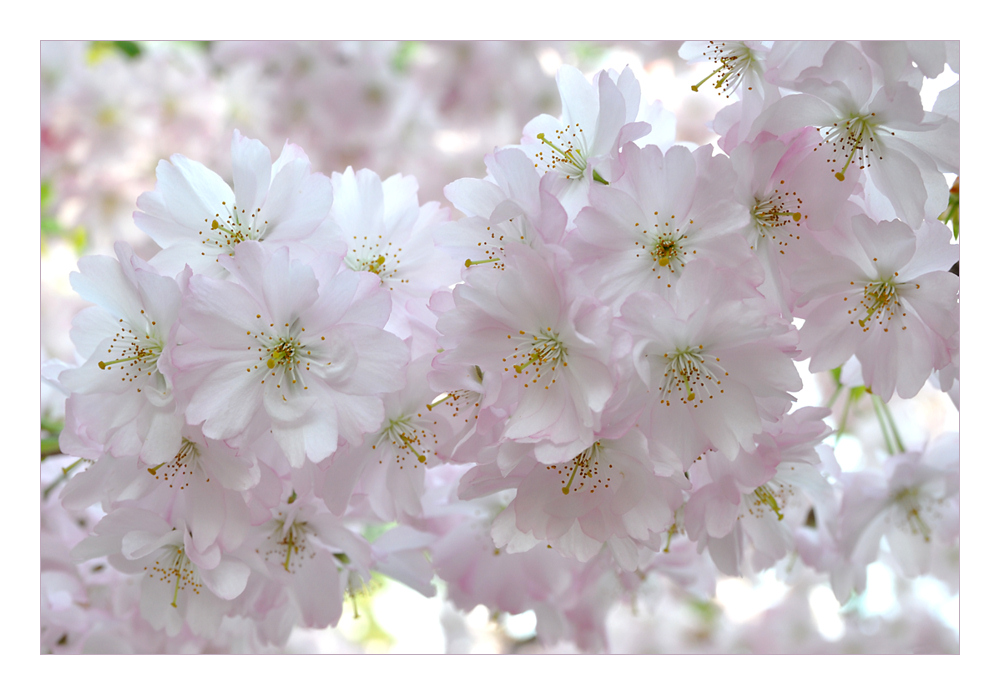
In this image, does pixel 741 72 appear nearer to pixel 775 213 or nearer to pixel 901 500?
pixel 775 213

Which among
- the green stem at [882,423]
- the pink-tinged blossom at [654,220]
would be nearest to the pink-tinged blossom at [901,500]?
the green stem at [882,423]

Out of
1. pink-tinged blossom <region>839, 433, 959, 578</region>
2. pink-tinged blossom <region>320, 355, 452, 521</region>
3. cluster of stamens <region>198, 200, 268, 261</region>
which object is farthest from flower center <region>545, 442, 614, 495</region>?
pink-tinged blossom <region>839, 433, 959, 578</region>

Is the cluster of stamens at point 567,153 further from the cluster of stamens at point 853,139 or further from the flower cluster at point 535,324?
the cluster of stamens at point 853,139

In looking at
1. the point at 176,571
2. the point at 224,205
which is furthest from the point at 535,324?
the point at 176,571

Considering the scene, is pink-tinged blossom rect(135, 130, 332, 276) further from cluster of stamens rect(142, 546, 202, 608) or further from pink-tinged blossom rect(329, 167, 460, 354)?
cluster of stamens rect(142, 546, 202, 608)

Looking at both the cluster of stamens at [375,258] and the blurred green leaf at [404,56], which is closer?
the cluster of stamens at [375,258]
